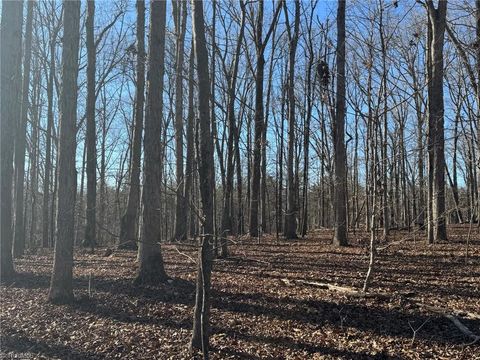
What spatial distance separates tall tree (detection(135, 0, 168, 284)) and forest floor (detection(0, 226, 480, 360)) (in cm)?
46

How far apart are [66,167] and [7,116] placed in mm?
3787

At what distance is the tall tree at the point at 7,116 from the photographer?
10.1m

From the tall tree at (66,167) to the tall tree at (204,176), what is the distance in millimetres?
3852

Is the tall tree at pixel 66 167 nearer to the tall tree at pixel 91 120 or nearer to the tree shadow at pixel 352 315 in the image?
the tree shadow at pixel 352 315

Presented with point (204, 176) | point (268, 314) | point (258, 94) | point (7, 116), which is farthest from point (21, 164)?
point (204, 176)

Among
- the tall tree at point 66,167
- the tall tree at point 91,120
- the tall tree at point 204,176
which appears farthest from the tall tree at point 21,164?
the tall tree at point 204,176

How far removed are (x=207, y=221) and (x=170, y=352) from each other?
1.96 meters

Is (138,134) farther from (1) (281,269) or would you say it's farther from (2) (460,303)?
(2) (460,303)

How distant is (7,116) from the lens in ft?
34.1

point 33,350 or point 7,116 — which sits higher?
point 7,116

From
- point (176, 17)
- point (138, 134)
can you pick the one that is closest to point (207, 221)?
point (138, 134)

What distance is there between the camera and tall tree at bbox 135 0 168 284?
8.44 metres

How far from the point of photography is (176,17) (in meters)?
18.1

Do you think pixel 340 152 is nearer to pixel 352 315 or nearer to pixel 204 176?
pixel 352 315
